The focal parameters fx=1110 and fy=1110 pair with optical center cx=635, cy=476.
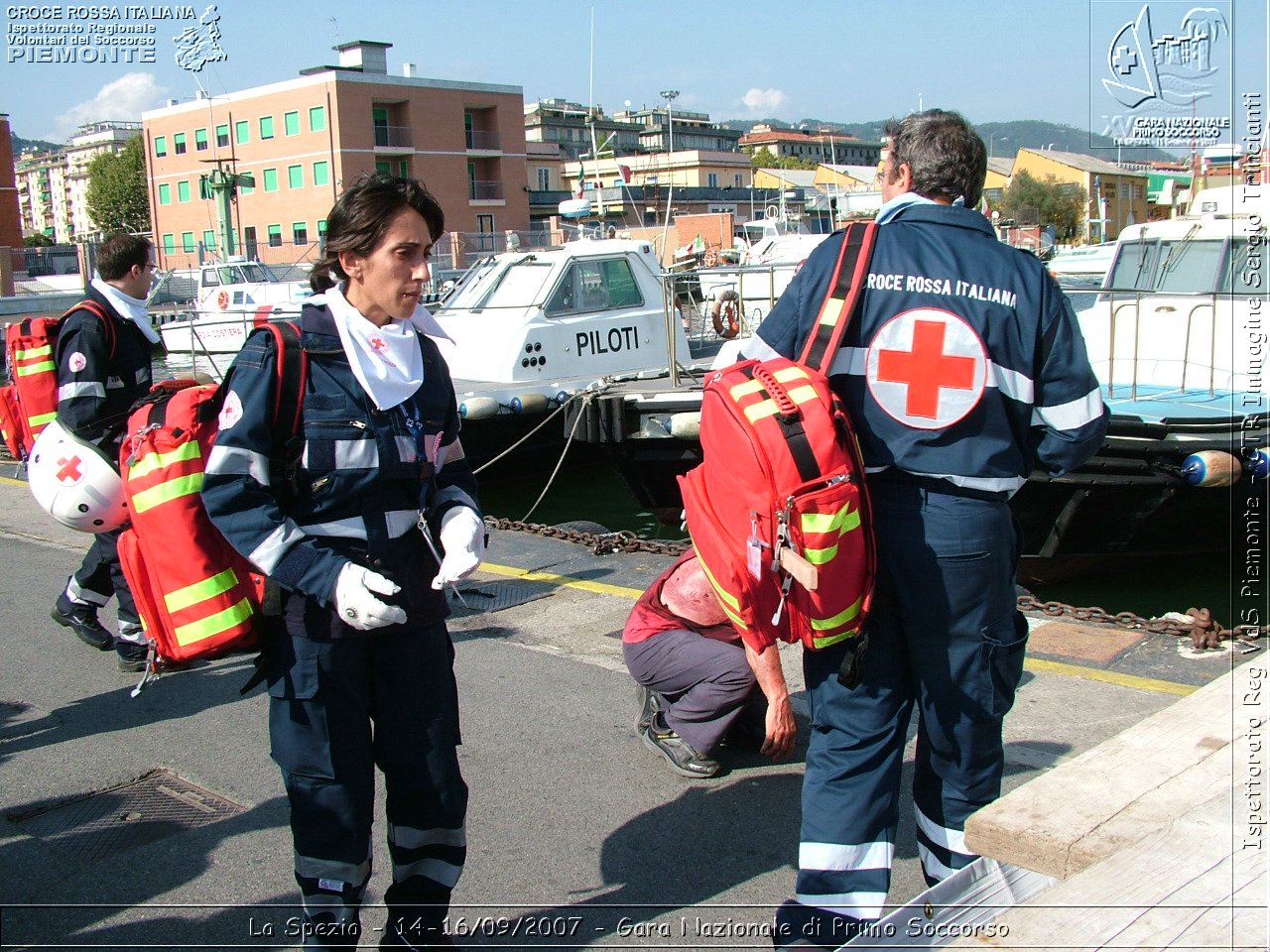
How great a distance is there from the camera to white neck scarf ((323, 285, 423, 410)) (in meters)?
2.64

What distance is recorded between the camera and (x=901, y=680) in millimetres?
2680

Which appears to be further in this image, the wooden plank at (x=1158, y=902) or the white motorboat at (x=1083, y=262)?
the white motorboat at (x=1083, y=262)

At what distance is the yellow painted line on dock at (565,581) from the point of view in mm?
6645

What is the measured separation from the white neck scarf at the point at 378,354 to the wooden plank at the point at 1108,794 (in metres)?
1.69

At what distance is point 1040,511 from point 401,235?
22.9 ft

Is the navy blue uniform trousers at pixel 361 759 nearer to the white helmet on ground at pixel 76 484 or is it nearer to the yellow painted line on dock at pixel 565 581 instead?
the white helmet on ground at pixel 76 484

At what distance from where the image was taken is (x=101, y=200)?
284 feet

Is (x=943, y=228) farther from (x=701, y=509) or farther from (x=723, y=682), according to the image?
(x=723, y=682)

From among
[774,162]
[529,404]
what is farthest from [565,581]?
[774,162]

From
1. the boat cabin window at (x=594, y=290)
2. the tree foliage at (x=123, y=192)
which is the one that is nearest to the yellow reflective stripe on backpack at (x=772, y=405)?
the boat cabin window at (x=594, y=290)

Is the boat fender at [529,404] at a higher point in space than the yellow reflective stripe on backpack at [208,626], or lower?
lower

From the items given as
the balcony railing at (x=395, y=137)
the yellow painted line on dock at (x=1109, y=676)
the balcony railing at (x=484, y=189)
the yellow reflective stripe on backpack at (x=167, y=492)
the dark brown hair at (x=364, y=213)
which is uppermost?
the balcony railing at (x=395, y=137)

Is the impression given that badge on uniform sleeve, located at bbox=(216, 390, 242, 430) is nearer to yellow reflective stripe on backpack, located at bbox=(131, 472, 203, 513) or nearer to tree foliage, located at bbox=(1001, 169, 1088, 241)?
yellow reflective stripe on backpack, located at bbox=(131, 472, 203, 513)

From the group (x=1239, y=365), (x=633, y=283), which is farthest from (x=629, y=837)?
(x=633, y=283)
